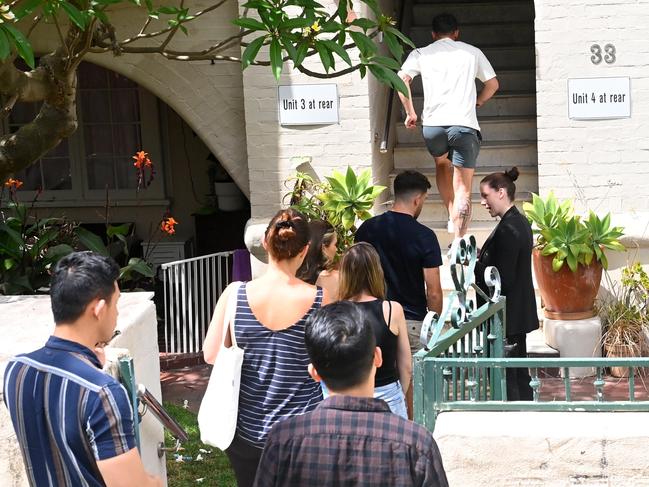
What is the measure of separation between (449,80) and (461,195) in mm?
803

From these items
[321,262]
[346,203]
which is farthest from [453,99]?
[321,262]

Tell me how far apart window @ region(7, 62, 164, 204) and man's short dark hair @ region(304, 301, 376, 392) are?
9.31m

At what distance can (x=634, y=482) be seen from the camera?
12.9 feet

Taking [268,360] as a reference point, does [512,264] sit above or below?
above

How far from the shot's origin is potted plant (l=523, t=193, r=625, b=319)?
312 inches

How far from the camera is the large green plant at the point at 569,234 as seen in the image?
7.91 m

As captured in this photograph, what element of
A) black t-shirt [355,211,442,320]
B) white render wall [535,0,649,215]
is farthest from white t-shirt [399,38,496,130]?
black t-shirt [355,211,442,320]


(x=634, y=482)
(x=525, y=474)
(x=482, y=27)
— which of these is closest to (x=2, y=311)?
(x=525, y=474)

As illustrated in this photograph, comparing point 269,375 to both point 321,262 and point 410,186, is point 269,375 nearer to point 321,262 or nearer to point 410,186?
point 321,262

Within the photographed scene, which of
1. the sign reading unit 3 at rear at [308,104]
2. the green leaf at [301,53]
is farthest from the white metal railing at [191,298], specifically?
the green leaf at [301,53]

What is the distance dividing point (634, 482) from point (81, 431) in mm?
1900

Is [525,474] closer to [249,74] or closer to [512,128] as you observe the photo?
[249,74]

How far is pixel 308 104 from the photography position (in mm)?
8867

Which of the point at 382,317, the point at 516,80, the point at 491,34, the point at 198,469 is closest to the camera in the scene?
the point at 382,317
